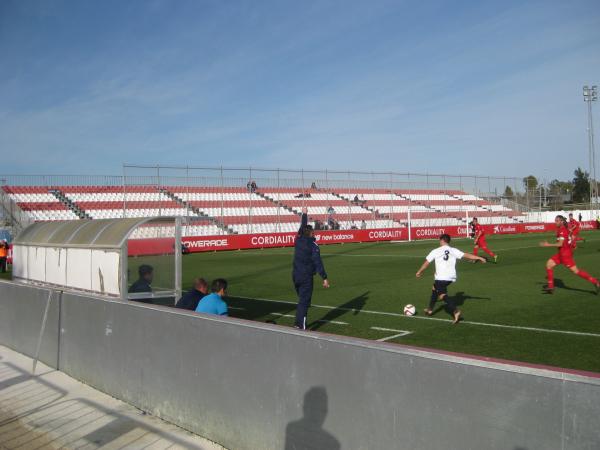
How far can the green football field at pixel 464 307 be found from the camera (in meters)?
7.84

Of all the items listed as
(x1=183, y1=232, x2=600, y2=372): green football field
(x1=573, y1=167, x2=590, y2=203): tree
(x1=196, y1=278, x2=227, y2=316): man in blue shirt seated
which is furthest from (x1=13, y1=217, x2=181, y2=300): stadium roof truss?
(x1=573, y1=167, x2=590, y2=203): tree

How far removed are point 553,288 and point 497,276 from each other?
3.10 metres

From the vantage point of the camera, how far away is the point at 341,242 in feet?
129

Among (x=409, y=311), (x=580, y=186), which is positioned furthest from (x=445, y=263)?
(x=580, y=186)

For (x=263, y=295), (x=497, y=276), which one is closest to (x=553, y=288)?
(x=497, y=276)

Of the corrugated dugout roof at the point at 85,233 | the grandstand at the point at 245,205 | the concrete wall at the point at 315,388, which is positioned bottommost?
the concrete wall at the point at 315,388

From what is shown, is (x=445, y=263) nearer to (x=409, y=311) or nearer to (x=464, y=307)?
(x=409, y=311)

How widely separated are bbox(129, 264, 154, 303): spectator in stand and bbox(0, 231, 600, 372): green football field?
3.03 metres

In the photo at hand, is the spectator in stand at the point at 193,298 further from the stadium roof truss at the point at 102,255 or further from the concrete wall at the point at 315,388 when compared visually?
the concrete wall at the point at 315,388

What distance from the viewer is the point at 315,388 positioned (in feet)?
13.4

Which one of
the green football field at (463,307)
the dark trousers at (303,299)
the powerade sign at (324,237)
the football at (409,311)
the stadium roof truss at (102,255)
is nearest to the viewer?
the stadium roof truss at (102,255)

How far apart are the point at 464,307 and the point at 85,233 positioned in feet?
24.1

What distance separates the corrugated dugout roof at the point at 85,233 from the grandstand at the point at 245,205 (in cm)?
2040

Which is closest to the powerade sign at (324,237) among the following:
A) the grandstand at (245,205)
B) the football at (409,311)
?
the grandstand at (245,205)
